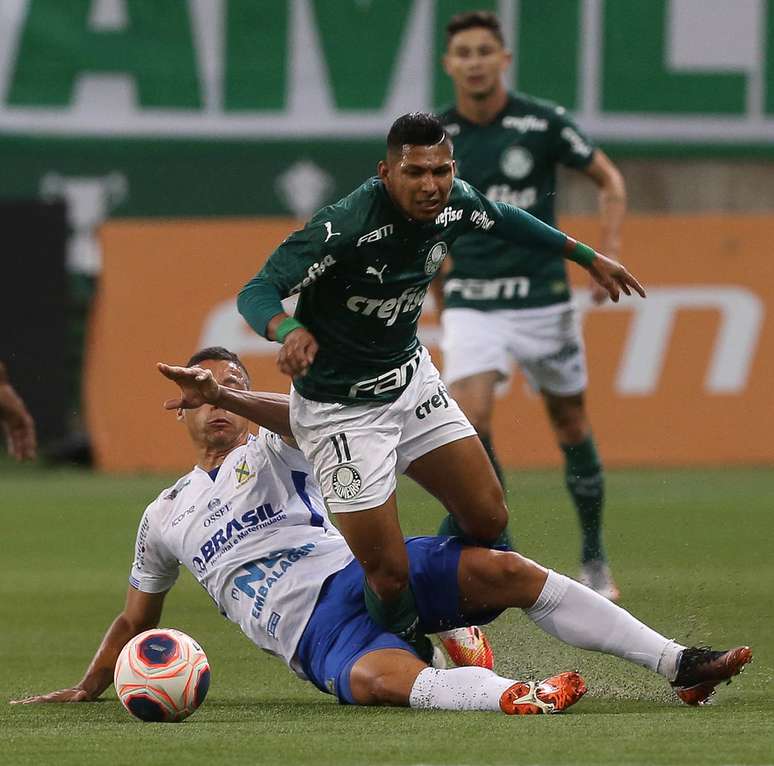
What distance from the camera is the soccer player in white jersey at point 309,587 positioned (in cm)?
541

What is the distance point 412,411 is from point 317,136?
11.2 meters

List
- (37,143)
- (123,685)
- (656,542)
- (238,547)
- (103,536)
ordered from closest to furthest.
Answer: (123,685) → (238,547) → (656,542) → (103,536) → (37,143)

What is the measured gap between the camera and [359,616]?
5680mm

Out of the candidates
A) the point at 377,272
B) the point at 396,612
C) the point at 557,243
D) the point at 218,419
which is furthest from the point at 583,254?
the point at 396,612

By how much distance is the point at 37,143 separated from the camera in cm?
1659

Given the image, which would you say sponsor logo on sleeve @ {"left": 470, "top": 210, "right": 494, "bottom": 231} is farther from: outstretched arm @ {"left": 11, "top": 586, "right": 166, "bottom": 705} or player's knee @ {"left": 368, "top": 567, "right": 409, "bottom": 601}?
outstretched arm @ {"left": 11, "top": 586, "right": 166, "bottom": 705}

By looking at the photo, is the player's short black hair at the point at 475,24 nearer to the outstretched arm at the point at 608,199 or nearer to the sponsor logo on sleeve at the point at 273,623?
the outstretched arm at the point at 608,199

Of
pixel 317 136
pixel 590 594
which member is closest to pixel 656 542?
pixel 590 594

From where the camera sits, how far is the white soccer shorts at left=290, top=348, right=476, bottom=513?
570 centimetres

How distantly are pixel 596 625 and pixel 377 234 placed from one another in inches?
54.6

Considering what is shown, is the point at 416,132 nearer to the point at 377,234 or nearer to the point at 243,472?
the point at 377,234

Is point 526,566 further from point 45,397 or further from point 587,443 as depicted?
point 45,397

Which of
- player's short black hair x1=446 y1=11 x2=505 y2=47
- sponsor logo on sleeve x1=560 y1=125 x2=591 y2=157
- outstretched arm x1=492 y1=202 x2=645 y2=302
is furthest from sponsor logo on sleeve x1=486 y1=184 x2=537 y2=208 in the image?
outstretched arm x1=492 y1=202 x2=645 y2=302

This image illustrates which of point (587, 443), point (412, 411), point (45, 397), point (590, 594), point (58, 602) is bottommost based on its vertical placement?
point (45, 397)
